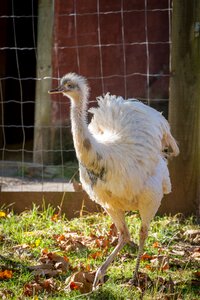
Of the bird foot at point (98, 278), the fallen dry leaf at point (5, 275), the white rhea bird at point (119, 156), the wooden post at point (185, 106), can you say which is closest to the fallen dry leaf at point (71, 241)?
the white rhea bird at point (119, 156)

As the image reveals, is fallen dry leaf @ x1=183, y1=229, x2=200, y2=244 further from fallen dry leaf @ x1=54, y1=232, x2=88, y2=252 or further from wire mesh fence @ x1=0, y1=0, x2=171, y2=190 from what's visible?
wire mesh fence @ x1=0, y1=0, x2=171, y2=190

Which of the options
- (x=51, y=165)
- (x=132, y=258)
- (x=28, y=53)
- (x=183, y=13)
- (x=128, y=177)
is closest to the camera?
(x=128, y=177)

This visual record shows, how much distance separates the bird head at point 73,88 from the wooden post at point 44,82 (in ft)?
13.4

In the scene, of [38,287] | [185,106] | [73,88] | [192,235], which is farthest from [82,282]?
[185,106]

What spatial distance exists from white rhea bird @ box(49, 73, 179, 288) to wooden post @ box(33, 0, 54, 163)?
11.6 feet

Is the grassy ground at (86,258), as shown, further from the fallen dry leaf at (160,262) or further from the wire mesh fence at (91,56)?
the wire mesh fence at (91,56)

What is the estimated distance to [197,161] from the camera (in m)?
7.50

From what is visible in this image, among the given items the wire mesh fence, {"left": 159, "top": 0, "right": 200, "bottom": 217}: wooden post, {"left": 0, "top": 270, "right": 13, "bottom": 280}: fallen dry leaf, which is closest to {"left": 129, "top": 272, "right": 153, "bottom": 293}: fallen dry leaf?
{"left": 0, "top": 270, "right": 13, "bottom": 280}: fallen dry leaf

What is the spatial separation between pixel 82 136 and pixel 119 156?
0.40 m

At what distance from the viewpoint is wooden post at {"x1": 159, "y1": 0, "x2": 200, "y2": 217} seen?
7.31 meters

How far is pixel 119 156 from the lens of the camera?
19.6 ft

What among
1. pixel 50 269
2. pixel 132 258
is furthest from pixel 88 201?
pixel 50 269

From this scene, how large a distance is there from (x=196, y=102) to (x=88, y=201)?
1.42m

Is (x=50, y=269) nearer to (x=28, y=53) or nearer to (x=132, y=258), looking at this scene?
(x=132, y=258)
